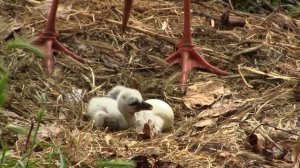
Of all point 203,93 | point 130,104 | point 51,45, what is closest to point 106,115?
point 130,104

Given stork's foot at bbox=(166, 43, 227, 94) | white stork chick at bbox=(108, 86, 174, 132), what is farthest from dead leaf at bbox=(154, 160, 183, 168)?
stork's foot at bbox=(166, 43, 227, 94)

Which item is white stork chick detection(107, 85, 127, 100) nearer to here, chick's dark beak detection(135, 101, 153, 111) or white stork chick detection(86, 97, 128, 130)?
white stork chick detection(86, 97, 128, 130)

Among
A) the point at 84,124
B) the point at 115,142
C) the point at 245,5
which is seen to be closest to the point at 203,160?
the point at 115,142

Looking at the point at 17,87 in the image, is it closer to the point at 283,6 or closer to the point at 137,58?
the point at 137,58

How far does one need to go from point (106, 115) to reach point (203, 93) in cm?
70

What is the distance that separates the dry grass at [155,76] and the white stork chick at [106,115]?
58 millimetres

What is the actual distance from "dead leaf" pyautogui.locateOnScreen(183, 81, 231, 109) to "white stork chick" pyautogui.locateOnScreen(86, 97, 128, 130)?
1.61ft

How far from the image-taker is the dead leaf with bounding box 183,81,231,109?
413cm

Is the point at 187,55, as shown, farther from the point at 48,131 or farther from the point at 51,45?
the point at 48,131

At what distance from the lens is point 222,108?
158 inches

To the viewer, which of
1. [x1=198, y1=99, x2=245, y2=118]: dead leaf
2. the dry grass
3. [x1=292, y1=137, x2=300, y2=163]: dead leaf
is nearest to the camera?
[x1=292, y1=137, x2=300, y2=163]: dead leaf

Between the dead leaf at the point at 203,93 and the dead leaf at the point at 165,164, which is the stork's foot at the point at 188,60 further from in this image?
the dead leaf at the point at 165,164

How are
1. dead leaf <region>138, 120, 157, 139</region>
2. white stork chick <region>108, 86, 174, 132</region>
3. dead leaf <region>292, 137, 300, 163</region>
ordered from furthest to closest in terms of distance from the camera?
white stork chick <region>108, 86, 174, 132</region> → dead leaf <region>138, 120, 157, 139</region> → dead leaf <region>292, 137, 300, 163</region>

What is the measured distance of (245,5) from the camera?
19.2ft
